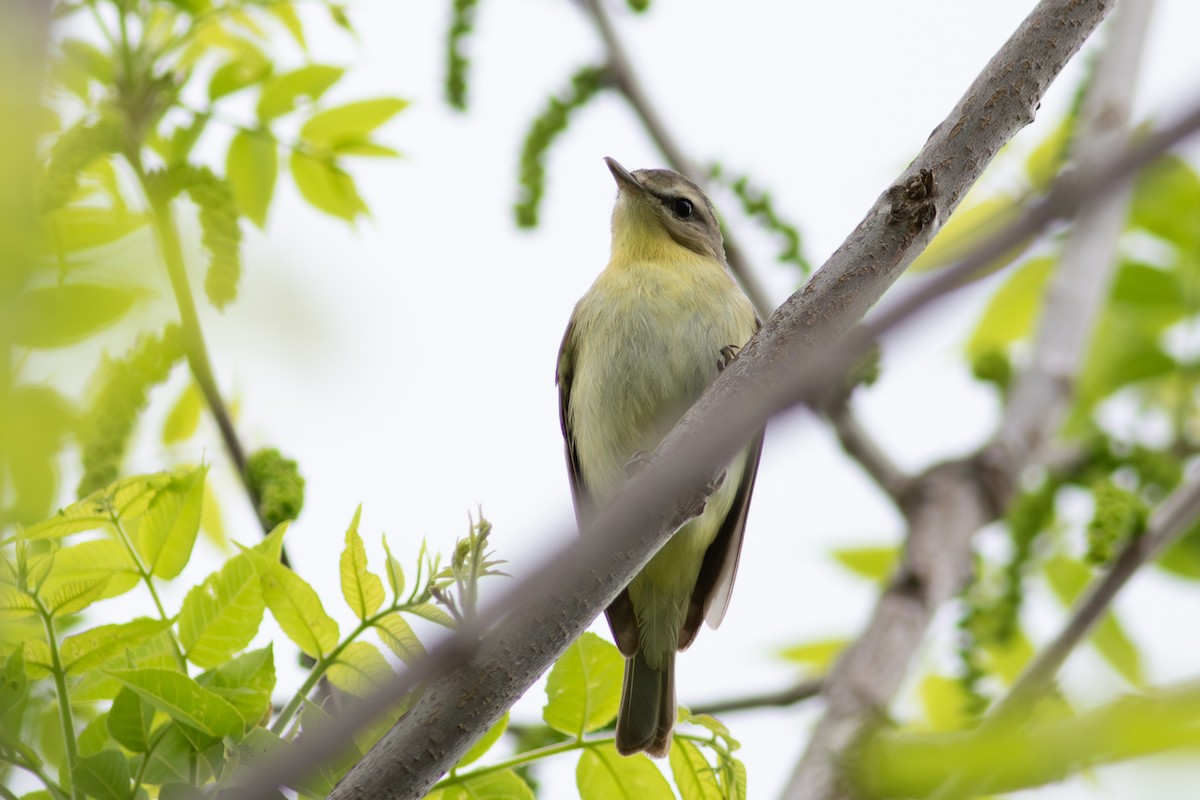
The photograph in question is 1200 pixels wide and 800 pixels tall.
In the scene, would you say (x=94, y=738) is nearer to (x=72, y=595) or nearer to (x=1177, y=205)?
(x=72, y=595)

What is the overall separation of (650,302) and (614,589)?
2.78 meters

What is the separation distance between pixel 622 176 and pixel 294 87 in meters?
2.58

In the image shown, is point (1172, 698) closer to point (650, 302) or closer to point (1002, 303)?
point (650, 302)

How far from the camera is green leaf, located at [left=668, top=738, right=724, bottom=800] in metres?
2.92

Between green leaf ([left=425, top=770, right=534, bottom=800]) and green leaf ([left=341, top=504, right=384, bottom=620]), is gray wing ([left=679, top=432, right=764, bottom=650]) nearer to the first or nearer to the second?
green leaf ([left=425, top=770, right=534, bottom=800])

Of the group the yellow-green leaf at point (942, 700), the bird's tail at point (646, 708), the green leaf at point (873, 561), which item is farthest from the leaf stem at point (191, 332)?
the green leaf at point (873, 561)

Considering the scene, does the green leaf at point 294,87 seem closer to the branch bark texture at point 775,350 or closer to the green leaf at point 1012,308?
the branch bark texture at point 775,350

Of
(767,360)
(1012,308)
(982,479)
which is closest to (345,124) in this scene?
(767,360)

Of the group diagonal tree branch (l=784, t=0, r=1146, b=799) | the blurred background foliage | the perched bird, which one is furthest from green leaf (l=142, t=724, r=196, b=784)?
diagonal tree branch (l=784, t=0, r=1146, b=799)

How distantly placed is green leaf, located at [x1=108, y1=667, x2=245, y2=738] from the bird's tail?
917 millimetres

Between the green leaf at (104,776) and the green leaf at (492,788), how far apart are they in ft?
2.02

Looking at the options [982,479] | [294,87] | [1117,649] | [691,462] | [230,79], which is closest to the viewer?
[691,462]

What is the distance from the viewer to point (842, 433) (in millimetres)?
5430

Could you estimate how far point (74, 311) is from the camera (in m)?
2.43
